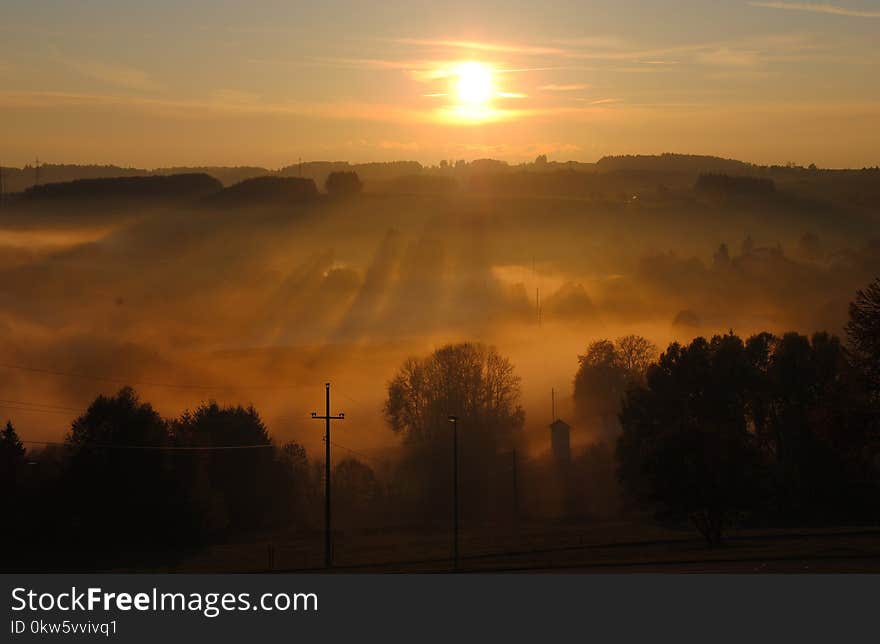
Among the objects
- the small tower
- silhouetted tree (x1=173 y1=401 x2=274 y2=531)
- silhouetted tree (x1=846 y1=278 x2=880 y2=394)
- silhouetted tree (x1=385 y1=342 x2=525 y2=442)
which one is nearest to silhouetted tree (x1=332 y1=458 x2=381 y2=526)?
silhouetted tree (x1=385 y1=342 x2=525 y2=442)

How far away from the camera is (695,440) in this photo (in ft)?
303

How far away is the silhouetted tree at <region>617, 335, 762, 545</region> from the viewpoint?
299 ft

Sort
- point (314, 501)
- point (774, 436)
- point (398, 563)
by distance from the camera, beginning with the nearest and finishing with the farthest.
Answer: point (398, 563) → point (774, 436) → point (314, 501)

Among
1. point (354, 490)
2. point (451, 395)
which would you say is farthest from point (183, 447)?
point (451, 395)

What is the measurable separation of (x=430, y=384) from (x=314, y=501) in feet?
108

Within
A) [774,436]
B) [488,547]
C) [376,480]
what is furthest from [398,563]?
[376,480]

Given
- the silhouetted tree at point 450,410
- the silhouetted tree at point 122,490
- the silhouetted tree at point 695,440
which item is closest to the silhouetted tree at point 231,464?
the silhouetted tree at point 122,490

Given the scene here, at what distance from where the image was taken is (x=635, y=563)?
73.5 metres

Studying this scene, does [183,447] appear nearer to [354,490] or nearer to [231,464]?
[231,464]

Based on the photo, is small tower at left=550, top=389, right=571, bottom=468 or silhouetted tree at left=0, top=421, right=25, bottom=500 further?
small tower at left=550, top=389, right=571, bottom=468

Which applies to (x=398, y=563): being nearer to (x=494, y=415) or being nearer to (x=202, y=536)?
(x=202, y=536)

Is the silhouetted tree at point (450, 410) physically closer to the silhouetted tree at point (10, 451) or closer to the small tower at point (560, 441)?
the small tower at point (560, 441)

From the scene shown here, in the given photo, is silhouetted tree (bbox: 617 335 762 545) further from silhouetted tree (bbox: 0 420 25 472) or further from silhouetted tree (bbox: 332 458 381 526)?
silhouetted tree (bbox: 0 420 25 472)

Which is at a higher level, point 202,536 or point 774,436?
point 774,436
